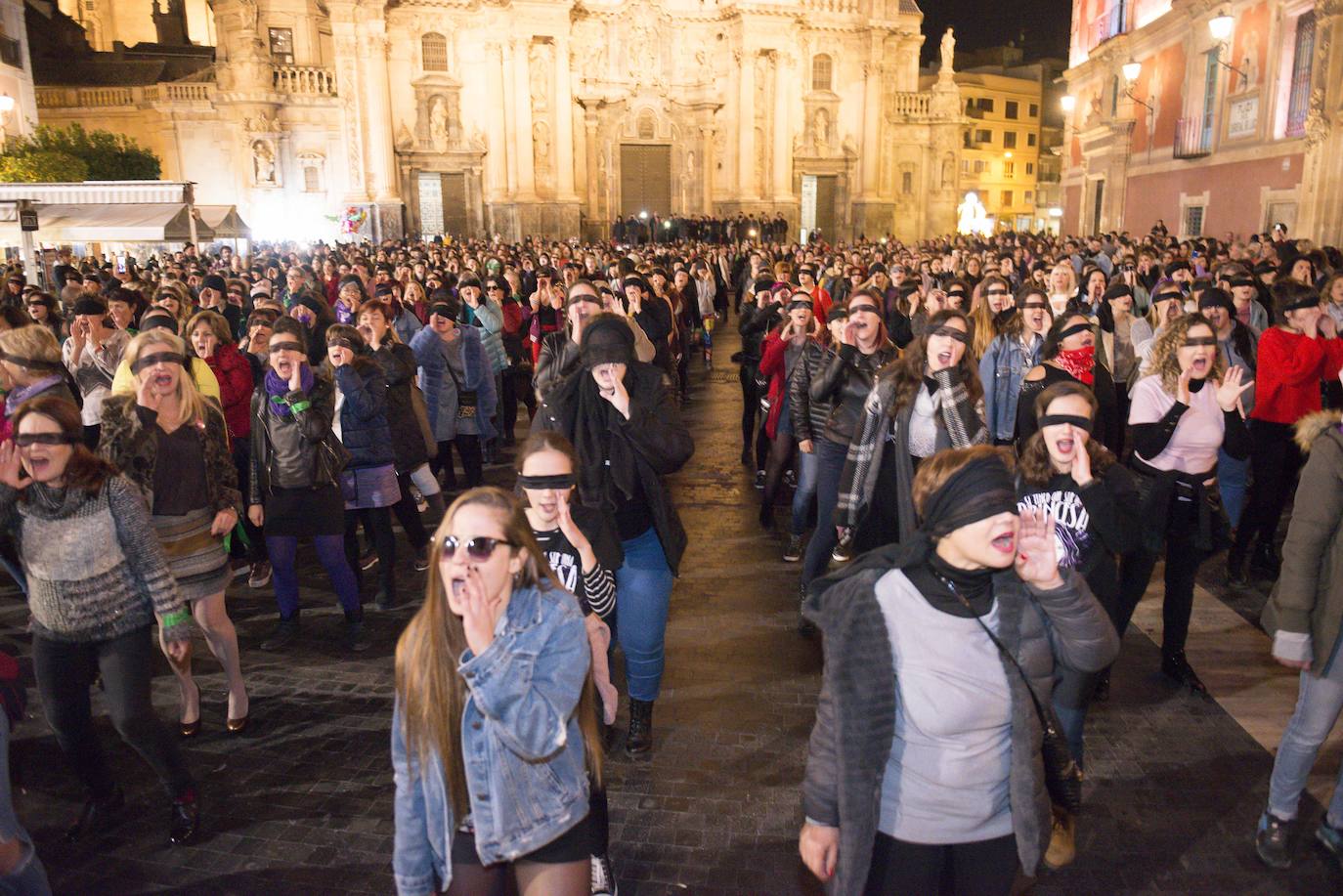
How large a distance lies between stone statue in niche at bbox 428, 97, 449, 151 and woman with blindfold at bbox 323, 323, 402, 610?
120 feet

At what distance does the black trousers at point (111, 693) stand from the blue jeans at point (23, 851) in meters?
0.71

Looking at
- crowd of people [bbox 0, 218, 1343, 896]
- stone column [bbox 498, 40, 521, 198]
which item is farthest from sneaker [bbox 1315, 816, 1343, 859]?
stone column [bbox 498, 40, 521, 198]

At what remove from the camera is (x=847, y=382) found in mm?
6062

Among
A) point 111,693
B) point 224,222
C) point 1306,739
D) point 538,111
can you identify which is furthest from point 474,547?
point 538,111

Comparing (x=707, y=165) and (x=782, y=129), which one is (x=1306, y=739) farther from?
(x=707, y=165)

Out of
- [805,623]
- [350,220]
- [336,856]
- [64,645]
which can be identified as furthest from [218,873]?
[350,220]

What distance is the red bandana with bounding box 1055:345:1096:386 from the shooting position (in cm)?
600

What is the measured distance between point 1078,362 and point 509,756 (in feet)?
16.3

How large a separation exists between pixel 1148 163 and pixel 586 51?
2370 cm

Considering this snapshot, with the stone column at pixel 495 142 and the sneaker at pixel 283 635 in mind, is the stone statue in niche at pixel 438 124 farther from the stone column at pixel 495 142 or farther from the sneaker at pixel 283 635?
the sneaker at pixel 283 635

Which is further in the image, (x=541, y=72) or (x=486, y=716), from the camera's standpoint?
(x=541, y=72)

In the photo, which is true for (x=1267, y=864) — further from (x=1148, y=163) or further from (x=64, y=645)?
(x=1148, y=163)

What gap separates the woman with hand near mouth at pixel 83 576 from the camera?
365 centimetres

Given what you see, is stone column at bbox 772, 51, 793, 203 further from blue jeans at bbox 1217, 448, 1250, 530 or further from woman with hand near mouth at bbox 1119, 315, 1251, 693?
woman with hand near mouth at bbox 1119, 315, 1251, 693
